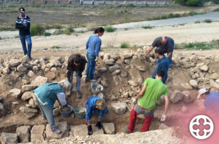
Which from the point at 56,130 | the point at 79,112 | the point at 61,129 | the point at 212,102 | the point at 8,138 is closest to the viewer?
the point at 212,102

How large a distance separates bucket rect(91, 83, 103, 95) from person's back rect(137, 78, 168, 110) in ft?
5.33

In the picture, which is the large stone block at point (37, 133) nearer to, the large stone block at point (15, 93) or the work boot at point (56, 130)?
the work boot at point (56, 130)

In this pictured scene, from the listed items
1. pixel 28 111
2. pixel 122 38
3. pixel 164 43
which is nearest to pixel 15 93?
pixel 28 111

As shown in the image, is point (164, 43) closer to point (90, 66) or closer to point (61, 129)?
point (90, 66)

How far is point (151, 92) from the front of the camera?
398cm

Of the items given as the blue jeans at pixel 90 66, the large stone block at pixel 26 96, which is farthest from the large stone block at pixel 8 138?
→ the blue jeans at pixel 90 66

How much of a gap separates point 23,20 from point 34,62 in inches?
53.7

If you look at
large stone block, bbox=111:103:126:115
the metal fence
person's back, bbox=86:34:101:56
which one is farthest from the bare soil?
the metal fence

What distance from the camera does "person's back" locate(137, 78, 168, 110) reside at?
12.9ft

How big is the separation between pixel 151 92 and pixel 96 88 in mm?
2031

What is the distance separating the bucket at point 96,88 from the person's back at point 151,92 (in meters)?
1.62

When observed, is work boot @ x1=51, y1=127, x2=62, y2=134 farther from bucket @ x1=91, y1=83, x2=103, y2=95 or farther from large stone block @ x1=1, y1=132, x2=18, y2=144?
bucket @ x1=91, y1=83, x2=103, y2=95

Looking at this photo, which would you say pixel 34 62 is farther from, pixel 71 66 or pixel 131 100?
pixel 131 100

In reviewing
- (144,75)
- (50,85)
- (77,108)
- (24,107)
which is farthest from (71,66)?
(144,75)
